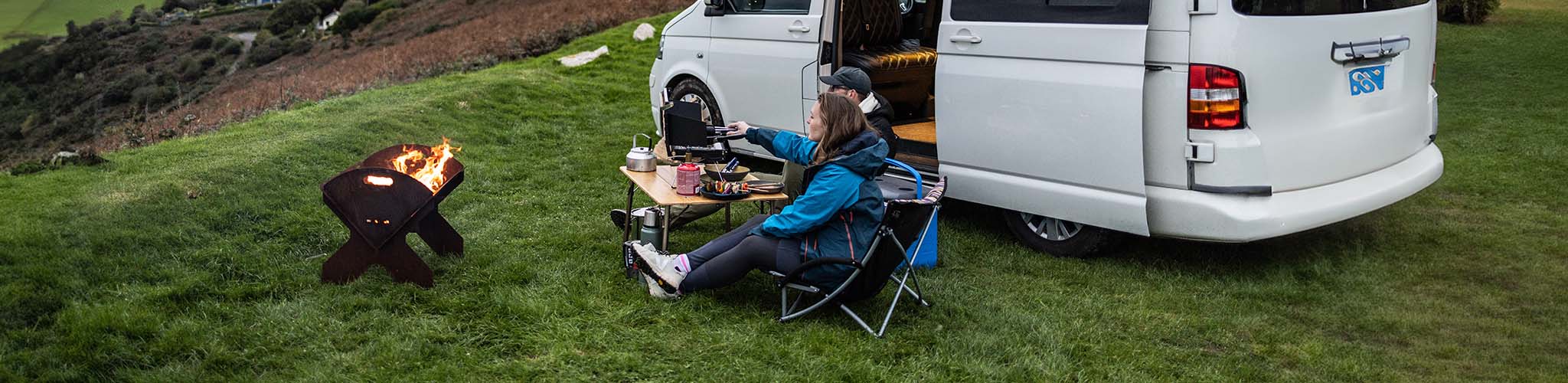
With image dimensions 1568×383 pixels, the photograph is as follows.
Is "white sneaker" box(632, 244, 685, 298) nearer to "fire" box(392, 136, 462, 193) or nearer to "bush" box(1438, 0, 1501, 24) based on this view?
"fire" box(392, 136, 462, 193)

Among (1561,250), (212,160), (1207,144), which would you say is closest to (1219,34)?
(1207,144)

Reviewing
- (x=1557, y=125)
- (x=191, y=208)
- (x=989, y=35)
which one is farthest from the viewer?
(x=1557, y=125)

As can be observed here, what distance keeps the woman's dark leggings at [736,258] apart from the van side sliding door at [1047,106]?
1.52m

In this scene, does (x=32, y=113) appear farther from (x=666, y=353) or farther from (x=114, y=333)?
(x=666, y=353)

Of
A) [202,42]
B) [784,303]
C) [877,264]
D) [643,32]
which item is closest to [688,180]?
[784,303]

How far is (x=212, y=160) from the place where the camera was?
7.84m

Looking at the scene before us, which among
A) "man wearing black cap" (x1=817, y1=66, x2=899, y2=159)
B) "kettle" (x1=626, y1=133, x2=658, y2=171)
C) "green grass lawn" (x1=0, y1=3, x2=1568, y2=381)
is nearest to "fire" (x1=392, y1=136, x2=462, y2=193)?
"green grass lawn" (x1=0, y1=3, x2=1568, y2=381)

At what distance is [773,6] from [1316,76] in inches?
136

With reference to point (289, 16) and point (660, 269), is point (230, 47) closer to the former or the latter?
point (289, 16)

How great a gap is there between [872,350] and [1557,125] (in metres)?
7.71

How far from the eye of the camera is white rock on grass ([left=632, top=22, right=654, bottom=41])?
1678cm

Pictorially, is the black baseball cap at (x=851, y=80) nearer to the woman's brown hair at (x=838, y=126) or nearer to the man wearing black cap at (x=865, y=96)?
the man wearing black cap at (x=865, y=96)

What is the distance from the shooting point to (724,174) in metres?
5.46

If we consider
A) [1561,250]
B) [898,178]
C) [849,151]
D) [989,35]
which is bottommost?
[1561,250]
